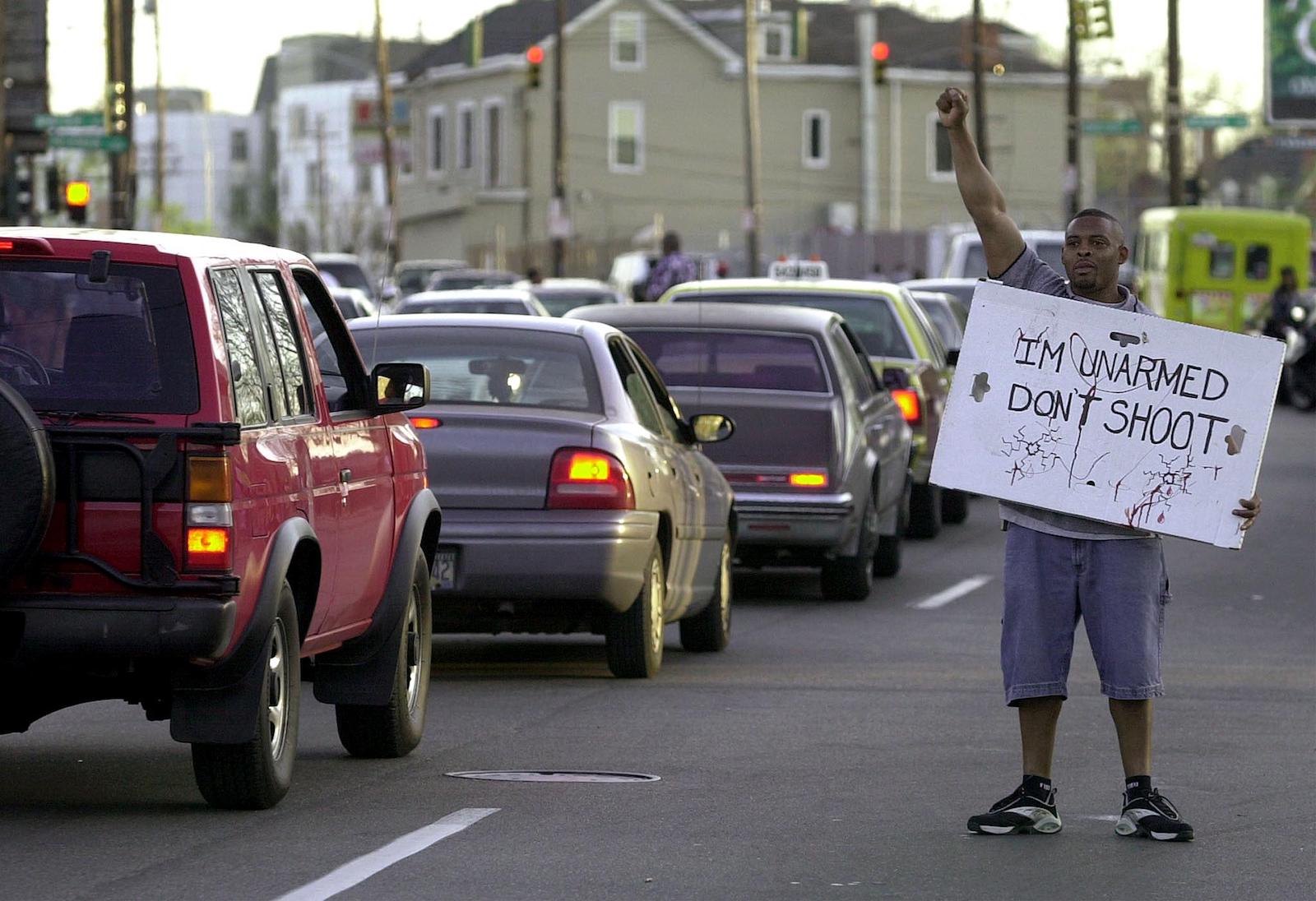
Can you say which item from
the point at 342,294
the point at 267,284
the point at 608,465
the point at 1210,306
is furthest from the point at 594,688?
the point at 1210,306

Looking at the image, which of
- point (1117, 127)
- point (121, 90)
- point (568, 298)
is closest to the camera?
point (568, 298)

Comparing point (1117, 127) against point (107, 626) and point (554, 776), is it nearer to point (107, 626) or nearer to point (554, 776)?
point (554, 776)

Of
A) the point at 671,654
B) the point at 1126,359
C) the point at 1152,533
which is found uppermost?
the point at 1126,359

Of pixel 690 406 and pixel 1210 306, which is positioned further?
pixel 1210 306

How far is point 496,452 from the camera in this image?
1109 cm

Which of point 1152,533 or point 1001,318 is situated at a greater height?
point 1001,318

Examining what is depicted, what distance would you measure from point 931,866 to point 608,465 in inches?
164

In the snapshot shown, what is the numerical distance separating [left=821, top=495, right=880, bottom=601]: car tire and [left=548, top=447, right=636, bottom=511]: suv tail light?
4534mm

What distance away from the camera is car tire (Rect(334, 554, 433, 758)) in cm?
909

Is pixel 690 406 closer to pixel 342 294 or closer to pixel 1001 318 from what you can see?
pixel 1001 318

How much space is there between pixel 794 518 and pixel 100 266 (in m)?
7.95

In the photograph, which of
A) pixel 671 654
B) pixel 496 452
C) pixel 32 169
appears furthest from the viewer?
pixel 32 169

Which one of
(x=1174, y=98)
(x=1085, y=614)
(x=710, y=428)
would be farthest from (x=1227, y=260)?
(x=1085, y=614)

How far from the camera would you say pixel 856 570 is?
15.6 metres
